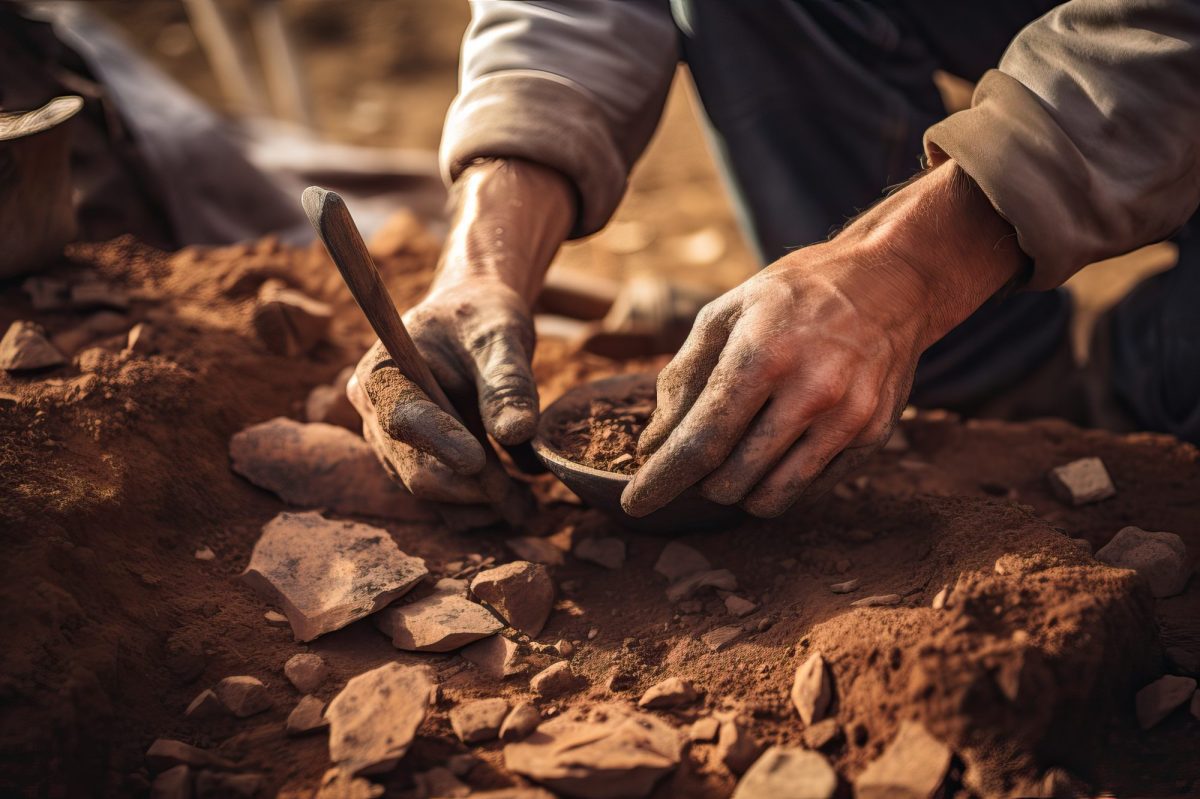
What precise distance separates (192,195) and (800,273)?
2277 mm

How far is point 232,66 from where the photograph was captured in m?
4.38

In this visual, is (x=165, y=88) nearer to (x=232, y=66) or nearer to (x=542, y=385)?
(x=232, y=66)

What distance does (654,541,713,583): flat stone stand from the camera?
170 cm

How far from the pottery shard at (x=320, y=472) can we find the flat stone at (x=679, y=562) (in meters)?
0.52

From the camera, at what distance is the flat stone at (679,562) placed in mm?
1698

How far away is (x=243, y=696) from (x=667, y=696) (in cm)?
68

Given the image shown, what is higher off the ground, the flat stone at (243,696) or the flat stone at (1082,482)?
the flat stone at (1082,482)

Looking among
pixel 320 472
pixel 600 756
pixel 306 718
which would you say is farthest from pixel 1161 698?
pixel 320 472

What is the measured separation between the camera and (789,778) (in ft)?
3.87

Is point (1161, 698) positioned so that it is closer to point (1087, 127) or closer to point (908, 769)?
point (908, 769)

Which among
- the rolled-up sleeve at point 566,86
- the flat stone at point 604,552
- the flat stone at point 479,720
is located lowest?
the flat stone at point 604,552

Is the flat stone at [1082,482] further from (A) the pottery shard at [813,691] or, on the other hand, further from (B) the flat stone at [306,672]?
(B) the flat stone at [306,672]

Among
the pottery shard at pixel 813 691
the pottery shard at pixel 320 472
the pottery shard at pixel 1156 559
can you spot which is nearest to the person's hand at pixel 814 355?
the pottery shard at pixel 813 691

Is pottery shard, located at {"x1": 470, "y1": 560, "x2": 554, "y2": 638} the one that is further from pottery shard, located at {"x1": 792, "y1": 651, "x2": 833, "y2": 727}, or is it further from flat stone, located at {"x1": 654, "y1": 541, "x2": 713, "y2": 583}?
pottery shard, located at {"x1": 792, "y1": 651, "x2": 833, "y2": 727}
